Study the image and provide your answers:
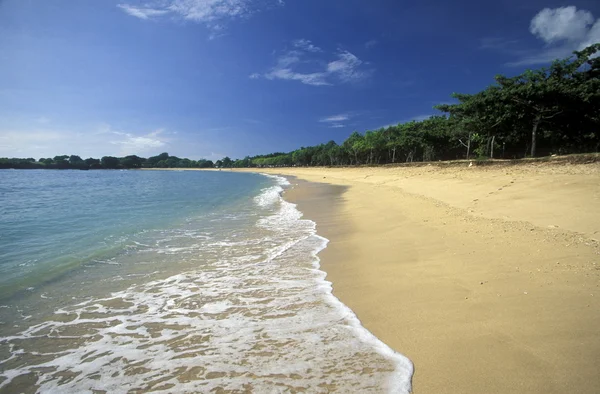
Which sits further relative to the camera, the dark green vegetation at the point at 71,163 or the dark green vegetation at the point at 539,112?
the dark green vegetation at the point at 71,163

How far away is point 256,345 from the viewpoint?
10.2 feet

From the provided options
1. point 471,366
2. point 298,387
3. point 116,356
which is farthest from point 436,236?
point 116,356

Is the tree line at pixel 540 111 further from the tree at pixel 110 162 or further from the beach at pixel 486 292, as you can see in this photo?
the tree at pixel 110 162

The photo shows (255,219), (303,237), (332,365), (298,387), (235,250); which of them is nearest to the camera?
(298,387)

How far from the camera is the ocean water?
265 centimetres

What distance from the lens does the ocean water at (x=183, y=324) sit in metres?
2.65

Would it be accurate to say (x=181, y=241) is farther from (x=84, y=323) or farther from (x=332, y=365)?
(x=332, y=365)

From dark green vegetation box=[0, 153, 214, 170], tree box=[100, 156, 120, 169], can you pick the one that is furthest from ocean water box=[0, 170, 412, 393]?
tree box=[100, 156, 120, 169]

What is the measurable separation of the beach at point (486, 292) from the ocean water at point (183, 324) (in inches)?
15.6

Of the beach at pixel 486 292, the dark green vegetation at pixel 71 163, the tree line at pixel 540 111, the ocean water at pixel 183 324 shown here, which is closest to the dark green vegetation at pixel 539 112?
the tree line at pixel 540 111

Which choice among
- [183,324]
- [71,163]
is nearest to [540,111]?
[183,324]

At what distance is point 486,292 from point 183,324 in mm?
4326

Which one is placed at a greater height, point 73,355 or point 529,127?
point 529,127

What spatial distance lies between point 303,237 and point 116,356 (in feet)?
18.3
